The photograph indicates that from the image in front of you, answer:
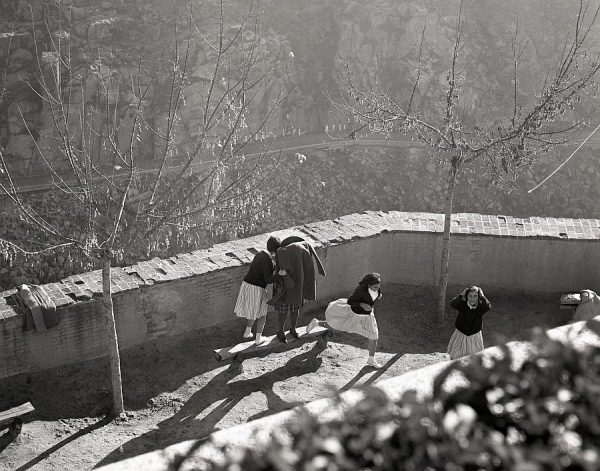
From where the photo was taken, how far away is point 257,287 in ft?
26.4

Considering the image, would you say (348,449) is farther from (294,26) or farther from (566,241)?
(294,26)

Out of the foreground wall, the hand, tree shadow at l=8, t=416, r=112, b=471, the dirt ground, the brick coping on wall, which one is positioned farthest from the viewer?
the hand

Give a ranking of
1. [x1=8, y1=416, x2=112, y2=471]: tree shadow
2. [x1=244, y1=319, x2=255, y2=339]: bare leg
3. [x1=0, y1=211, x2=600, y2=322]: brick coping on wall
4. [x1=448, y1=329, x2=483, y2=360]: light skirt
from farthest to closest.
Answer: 1. [x1=244, y1=319, x2=255, y2=339]: bare leg
2. [x1=0, y1=211, x2=600, y2=322]: brick coping on wall
3. [x1=448, y1=329, x2=483, y2=360]: light skirt
4. [x1=8, y1=416, x2=112, y2=471]: tree shadow

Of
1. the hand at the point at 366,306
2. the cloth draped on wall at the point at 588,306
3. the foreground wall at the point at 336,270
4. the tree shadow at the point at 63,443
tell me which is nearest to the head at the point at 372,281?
the hand at the point at 366,306

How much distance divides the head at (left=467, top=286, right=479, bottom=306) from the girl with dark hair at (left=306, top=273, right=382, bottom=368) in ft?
3.30

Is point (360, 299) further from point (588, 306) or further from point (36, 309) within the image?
point (36, 309)

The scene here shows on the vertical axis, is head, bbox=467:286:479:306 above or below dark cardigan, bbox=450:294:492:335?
above

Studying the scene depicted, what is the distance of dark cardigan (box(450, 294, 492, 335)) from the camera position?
732 centimetres

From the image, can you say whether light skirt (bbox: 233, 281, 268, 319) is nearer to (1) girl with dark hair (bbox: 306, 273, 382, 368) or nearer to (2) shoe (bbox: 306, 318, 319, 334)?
(2) shoe (bbox: 306, 318, 319, 334)

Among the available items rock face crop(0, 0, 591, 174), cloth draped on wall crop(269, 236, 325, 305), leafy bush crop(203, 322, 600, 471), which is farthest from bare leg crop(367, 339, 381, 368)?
rock face crop(0, 0, 591, 174)

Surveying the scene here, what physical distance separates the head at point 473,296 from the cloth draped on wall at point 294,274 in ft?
5.78

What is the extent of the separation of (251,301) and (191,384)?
110 cm

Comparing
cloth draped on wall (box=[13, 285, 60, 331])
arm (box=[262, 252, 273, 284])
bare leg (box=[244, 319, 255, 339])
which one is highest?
arm (box=[262, 252, 273, 284])

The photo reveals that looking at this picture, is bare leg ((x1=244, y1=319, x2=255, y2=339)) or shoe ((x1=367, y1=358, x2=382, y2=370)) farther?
bare leg ((x1=244, y1=319, x2=255, y2=339))
